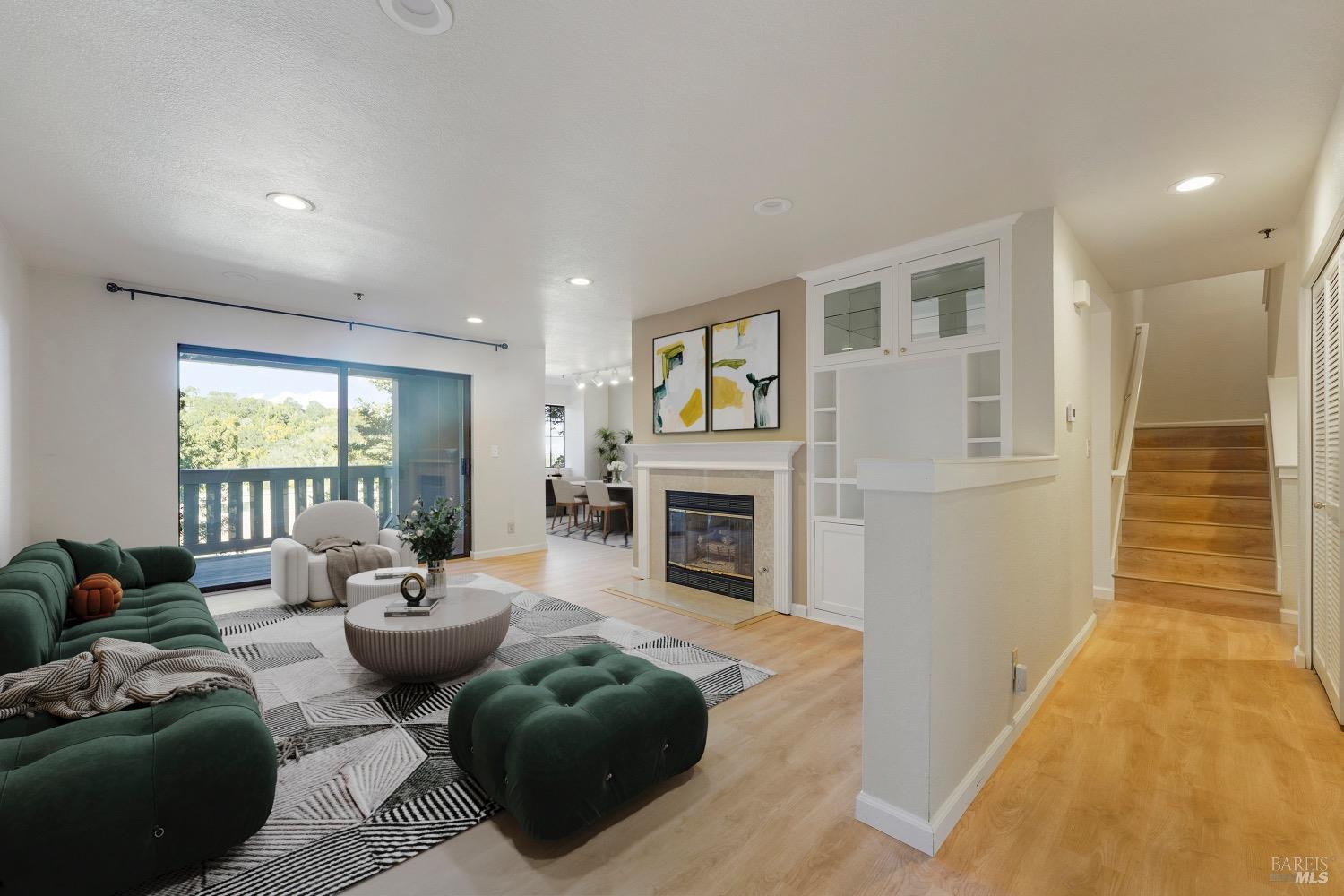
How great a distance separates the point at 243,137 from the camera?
2314mm

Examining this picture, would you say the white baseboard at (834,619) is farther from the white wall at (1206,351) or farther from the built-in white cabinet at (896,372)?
the white wall at (1206,351)

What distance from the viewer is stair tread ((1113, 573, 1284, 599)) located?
4129 mm

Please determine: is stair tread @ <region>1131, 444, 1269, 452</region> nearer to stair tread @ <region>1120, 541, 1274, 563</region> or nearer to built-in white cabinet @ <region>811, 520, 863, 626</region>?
stair tread @ <region>1120, 541, 1274, 563</region>

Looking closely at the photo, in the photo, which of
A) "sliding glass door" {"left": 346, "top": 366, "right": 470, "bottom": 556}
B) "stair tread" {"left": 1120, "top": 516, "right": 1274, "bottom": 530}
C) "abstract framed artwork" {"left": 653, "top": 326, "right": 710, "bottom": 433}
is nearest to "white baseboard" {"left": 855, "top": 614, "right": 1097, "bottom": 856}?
"abstract framed artwork" {"left": 653, "top": 326, "right": 710, "bottom": 433}

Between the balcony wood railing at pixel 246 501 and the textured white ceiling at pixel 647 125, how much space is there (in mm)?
1929

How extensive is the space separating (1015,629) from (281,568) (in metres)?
4.83

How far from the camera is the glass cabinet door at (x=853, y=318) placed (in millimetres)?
3695

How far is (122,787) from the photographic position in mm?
1434

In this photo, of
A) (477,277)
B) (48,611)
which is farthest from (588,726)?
(477,277)

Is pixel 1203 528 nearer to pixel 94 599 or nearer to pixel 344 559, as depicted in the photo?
pixel 344 559

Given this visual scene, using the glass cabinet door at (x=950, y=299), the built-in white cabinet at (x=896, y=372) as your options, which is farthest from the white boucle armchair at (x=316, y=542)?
the glass cabinet door at (x=950, y=299)

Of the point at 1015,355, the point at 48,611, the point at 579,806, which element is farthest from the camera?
the point at 1015,355

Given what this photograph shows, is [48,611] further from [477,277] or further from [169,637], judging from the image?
[477,277]

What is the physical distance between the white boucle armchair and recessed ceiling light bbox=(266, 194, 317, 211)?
2271 mm
